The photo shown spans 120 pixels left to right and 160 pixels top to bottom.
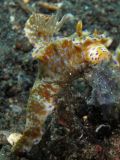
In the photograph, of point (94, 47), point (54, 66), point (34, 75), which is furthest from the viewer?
point (34, 75)

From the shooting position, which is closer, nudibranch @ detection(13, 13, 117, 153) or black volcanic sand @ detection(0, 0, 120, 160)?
black volcanic sand @ detection(0, 0, 120, 160)

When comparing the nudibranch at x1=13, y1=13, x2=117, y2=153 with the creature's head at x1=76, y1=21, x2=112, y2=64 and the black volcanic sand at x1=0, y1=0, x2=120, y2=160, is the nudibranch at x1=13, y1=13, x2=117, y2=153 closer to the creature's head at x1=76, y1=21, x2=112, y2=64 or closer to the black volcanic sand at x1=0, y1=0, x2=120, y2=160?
the creature's head at x1=76, y1=21, x2=112, y2=64

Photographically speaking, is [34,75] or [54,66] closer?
[54,66]

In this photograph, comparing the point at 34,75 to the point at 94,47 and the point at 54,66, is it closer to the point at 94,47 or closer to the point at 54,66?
the point at 54,66

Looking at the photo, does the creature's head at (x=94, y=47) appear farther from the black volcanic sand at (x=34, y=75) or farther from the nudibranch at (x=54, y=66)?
the black volcanic sand at (x=34, y=75)

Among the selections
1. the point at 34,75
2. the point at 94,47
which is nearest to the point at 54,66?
the point at 94,47

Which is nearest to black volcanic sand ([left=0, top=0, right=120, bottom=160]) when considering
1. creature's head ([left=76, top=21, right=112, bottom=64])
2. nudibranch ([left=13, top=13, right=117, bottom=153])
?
nudibranch ([left=13, top=13, right=117, bottom=153])

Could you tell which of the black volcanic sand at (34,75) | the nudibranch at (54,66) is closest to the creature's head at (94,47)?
the nudibranch at (54,66)

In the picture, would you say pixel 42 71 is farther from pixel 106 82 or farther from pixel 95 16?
pixel 95 16

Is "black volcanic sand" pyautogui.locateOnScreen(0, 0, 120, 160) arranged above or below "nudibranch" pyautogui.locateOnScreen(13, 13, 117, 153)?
below
